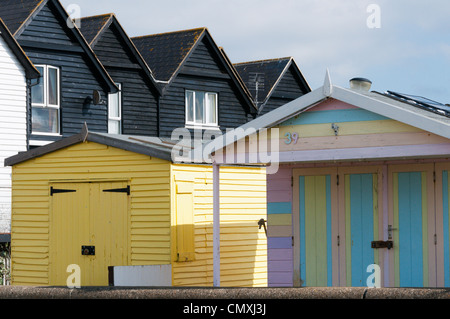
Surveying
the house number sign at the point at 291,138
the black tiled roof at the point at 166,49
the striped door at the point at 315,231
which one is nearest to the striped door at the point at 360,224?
the striped door at the point at 315,231

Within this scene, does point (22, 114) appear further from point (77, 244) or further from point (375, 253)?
point (375, 253)

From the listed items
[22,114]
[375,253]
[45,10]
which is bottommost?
[375,253]

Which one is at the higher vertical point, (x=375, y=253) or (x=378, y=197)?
(x=378, y=197)

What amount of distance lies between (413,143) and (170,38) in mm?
20099

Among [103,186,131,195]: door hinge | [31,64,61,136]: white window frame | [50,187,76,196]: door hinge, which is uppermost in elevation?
[31,64,61,136]: white window frame

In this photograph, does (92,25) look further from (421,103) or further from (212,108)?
(421,103)

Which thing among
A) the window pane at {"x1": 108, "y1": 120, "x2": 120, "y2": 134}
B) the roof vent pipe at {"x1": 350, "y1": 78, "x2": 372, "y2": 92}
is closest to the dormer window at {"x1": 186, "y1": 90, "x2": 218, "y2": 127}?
the window pane at {"x1": 108, "y1": 120, "x2": 120, "y2": 134}

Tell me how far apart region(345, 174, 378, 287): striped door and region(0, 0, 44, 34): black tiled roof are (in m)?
13.8

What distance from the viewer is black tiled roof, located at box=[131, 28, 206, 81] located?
1110 inches

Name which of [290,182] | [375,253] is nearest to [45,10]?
[290,182]

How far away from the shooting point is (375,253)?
38.8ft

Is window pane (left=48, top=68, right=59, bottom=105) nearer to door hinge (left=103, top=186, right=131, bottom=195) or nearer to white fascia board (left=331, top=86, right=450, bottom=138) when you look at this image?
door hinge (left=103, top=186, right=131, bottom=195)

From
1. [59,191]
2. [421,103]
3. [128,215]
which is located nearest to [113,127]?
[59,191]
